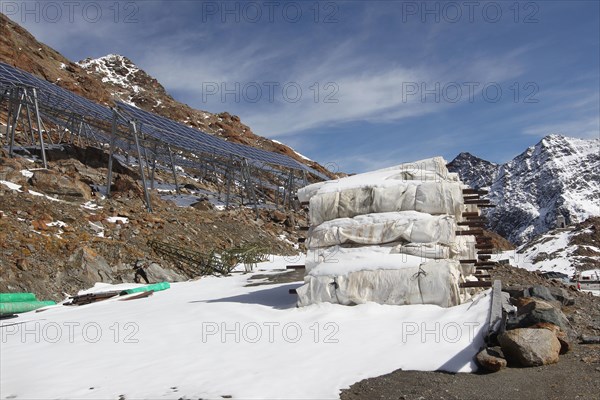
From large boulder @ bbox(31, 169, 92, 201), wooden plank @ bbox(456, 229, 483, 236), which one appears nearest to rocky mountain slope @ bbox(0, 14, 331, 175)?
large boulder @ bbox(31, 169, 92, 201)

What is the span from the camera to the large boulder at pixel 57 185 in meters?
18.7

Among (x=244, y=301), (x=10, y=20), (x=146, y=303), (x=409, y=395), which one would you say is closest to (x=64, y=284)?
(x=146, y=303)

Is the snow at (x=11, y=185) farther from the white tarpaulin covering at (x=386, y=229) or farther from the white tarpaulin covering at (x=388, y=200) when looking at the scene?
the white tarpaulin covering at (x=386, y=229)

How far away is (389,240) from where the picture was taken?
9.22m

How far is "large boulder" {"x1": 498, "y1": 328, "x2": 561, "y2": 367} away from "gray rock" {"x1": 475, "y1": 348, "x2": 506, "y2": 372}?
0.63 feet

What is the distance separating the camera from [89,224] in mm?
16719

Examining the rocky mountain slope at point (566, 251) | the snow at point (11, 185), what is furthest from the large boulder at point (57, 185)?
the rocky mountain slope at point (566, 251)

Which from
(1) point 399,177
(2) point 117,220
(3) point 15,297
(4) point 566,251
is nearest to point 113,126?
(2) point 117,220

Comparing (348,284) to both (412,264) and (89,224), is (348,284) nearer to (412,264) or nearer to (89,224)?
(412,264)

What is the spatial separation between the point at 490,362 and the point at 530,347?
0.58m

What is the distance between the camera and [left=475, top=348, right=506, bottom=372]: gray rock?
18.7 feet

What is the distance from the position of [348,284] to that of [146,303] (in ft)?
17.1

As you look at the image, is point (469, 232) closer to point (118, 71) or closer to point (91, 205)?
point (91, 205)

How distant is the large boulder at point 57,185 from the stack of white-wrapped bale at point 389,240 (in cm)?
1233
